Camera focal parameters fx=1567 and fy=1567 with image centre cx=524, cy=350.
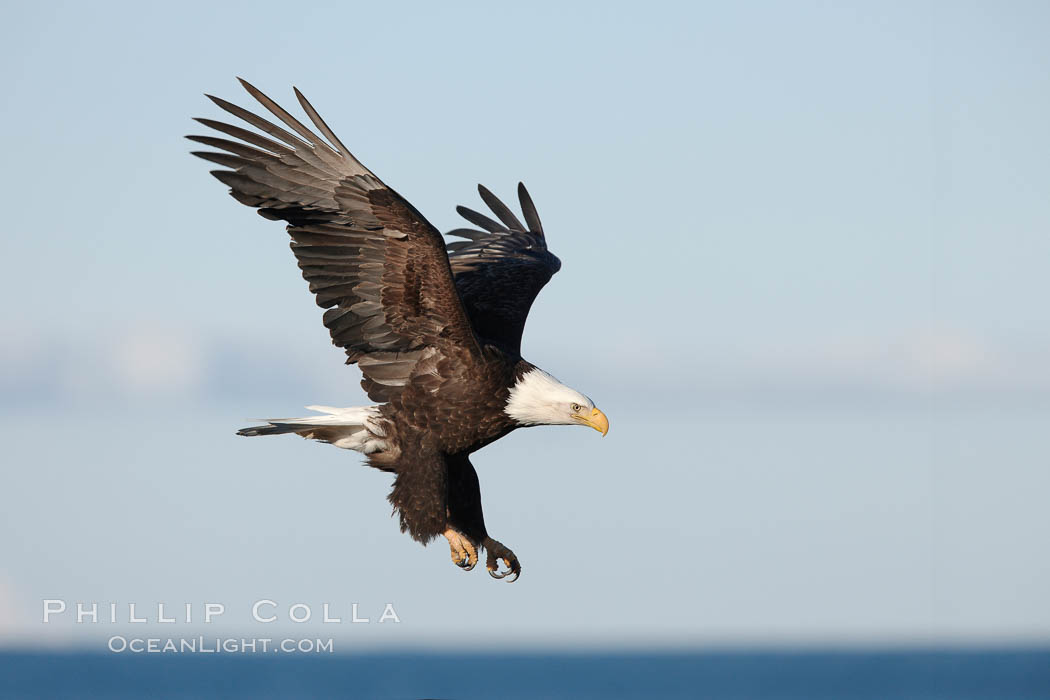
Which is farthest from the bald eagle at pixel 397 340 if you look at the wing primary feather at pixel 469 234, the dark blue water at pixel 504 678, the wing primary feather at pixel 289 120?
the dark blue water at pixel 504 678

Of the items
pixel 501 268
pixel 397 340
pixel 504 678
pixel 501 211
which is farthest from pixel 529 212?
pixel 504 678

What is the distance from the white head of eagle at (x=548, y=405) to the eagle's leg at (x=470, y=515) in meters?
0.50

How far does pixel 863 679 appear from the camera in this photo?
67.5 meters

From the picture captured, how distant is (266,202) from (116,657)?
241ft

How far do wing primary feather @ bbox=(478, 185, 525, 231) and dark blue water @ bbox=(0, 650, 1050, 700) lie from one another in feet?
135

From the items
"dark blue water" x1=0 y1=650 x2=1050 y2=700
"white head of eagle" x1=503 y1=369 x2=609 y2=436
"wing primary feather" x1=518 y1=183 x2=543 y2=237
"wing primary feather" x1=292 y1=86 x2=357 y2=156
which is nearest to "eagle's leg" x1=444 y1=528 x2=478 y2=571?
"white head of eagle" x1=503 y1=369 x2=609 y2=436

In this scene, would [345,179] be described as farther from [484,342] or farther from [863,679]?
[863,679]

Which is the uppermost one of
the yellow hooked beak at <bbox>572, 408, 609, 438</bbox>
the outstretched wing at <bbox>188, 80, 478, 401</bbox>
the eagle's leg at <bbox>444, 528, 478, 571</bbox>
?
the outstretched wing at <bbox>188, 80, 478, 401</bbox>

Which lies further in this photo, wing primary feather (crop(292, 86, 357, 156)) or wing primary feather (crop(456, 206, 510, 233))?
wing primary feather (crop(456, 206, 510, 233))

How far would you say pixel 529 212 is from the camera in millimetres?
11008

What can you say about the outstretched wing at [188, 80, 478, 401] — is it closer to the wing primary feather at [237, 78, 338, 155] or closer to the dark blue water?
the wing primary feather at [237, 78, 338, 155]

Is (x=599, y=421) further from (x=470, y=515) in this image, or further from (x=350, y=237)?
(x=350, y=237)

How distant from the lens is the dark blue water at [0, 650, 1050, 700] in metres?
57.4

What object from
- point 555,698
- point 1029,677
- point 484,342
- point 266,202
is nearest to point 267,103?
point 266,202
